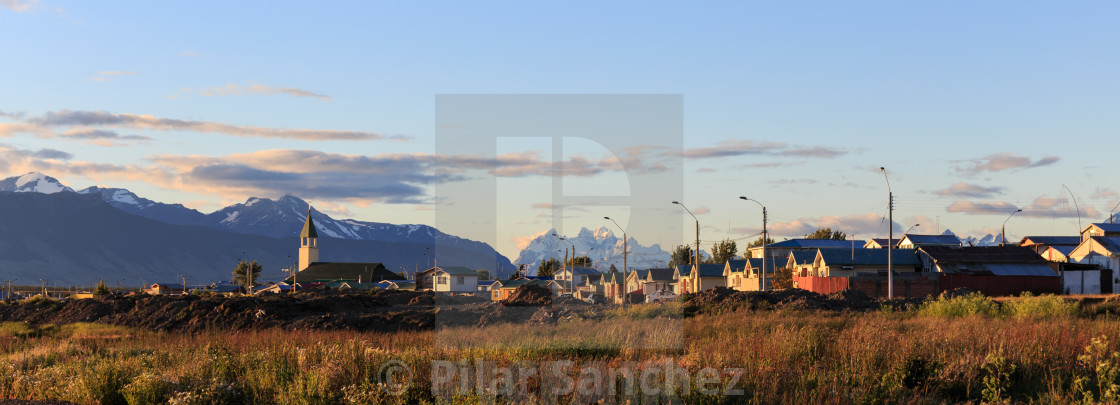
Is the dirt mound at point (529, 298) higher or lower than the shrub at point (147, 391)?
lower

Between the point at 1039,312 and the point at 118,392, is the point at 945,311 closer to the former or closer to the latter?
the point at 1039,312

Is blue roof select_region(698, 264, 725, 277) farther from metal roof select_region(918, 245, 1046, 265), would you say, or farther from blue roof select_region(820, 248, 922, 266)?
metal roof select_region(918, 245, 1046, 265)

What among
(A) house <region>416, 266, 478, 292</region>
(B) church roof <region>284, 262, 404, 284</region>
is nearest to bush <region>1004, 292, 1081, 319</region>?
(A) house <region>416, 266, 478, 292</region>

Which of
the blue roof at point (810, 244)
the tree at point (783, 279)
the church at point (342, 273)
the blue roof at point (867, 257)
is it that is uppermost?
the blue roof at point (810, 244)

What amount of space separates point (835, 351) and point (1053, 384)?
12.9ft

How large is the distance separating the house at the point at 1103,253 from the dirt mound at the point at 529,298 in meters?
53.0

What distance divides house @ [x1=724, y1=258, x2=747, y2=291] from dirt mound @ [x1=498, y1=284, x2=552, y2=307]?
43.2 meters

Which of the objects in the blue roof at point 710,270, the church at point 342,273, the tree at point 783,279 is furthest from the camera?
the church at point 342,273

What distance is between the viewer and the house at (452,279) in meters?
119

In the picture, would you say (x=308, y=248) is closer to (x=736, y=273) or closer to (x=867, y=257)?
(x=736, y=273)

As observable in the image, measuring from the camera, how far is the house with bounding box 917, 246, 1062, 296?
230 ft

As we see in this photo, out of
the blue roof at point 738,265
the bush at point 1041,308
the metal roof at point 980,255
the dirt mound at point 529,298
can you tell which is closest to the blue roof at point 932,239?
the blue roof at point 738,265

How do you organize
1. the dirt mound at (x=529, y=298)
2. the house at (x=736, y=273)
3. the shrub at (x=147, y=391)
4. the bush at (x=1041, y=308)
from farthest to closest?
the house at (x=736, y=273) → the dirt mound at (x=529, y=298) → the bush at (x=1041, y=308) → the shrub at (x=147, y=391)

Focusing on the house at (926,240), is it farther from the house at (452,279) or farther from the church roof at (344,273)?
the church roof at (344,273)
